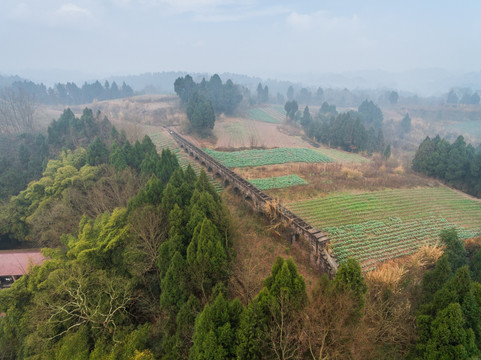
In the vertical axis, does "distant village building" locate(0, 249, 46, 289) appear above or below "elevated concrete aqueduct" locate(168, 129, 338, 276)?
below

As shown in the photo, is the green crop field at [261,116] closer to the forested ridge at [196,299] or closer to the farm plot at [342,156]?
the farm plot at [342,156]

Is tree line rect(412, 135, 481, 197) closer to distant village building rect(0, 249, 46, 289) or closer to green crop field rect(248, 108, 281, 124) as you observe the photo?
distant village building rect(0, 249, 46, 289)

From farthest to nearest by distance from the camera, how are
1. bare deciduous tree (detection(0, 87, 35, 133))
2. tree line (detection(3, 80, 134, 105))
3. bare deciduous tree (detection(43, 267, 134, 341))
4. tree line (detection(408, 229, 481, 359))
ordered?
tree line (detection(3, 80, 134, 105)) → bare deciduous tree (detection(0, 87, 35, 133)) → bare deciduous tree (detection(43, 267, 134, 341)) → tree line (detection(408, 229, 481, 359))

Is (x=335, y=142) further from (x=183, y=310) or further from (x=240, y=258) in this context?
(x=183, y=310)

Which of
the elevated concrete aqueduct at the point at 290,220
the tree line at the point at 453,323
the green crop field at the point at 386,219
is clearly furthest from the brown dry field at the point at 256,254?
the tree line at the point at 453,323

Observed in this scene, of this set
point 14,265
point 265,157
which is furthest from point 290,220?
point 14,265

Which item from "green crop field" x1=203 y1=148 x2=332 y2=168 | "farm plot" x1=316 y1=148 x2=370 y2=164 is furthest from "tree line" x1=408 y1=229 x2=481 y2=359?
"farm plot" x1=316 y1=148 x2=370 y2=164

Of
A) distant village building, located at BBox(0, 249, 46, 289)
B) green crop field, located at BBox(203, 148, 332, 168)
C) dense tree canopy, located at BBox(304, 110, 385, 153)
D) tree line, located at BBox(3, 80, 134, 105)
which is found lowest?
distant village building, located at BBox(0, 249, 46, 289)
